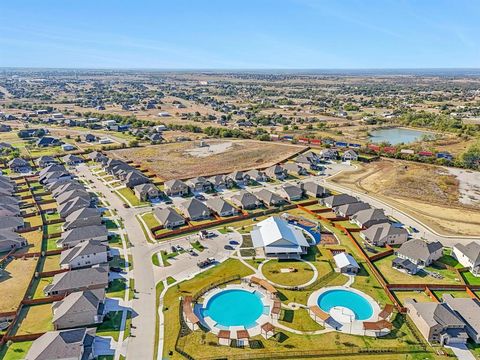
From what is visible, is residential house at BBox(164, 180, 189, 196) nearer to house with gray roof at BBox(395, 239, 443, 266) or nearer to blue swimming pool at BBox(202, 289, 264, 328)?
blue swimming pool at BBox(202, 289, 264, 328)

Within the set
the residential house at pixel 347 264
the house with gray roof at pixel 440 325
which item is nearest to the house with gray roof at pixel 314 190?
the residential house at pixel 347 264

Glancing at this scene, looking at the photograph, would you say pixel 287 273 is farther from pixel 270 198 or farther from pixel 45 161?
pixel 45 161

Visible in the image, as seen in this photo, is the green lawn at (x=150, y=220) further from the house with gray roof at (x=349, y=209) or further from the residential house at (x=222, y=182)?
the house with gray roof at (x=349, y=209)

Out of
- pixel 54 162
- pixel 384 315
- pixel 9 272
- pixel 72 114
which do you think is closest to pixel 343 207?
pixel 384 315

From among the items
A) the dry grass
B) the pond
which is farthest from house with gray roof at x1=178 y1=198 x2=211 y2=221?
the pond

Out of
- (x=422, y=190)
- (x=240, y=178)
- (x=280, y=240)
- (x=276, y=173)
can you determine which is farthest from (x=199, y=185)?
(x=422, y=190)

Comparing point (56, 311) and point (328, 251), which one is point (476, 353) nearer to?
point (328, 251)
